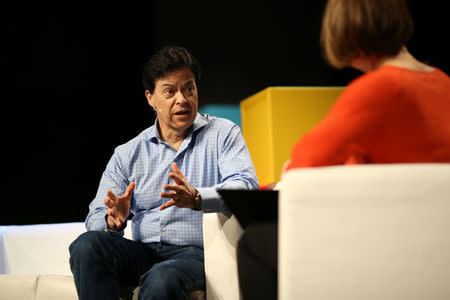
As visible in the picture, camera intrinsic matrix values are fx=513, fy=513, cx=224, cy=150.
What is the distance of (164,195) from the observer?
164 cm

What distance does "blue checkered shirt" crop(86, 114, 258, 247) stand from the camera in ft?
6.54

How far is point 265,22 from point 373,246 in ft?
10.3

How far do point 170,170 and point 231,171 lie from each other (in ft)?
0.98

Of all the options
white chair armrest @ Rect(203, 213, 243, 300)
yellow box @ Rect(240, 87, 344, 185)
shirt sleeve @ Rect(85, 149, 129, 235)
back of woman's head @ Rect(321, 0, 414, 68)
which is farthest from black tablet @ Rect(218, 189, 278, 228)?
yellow box @ Rect(240, 87, 344, 185)

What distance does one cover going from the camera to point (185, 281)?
1.66m

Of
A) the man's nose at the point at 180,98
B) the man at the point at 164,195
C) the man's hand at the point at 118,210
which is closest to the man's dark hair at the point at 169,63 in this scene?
the man at the point at 164,195

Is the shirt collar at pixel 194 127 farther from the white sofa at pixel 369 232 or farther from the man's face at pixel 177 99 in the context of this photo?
the white sofa at pixel 369 232

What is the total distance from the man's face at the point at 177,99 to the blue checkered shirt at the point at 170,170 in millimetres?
58

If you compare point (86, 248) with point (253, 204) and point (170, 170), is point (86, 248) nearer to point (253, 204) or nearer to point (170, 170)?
point (170, 170)

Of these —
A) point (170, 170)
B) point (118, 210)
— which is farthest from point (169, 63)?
point (118, 210)

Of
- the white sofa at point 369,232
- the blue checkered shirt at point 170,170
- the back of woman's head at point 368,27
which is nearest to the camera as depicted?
the white sofa at point 369,232

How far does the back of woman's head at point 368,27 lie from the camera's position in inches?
50.0

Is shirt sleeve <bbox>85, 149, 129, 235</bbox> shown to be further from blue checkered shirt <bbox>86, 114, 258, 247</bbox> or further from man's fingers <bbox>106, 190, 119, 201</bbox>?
man's fingers <bbox>106, 190, 119, 201</bbox>

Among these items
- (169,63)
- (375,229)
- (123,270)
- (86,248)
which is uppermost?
(169,63)
